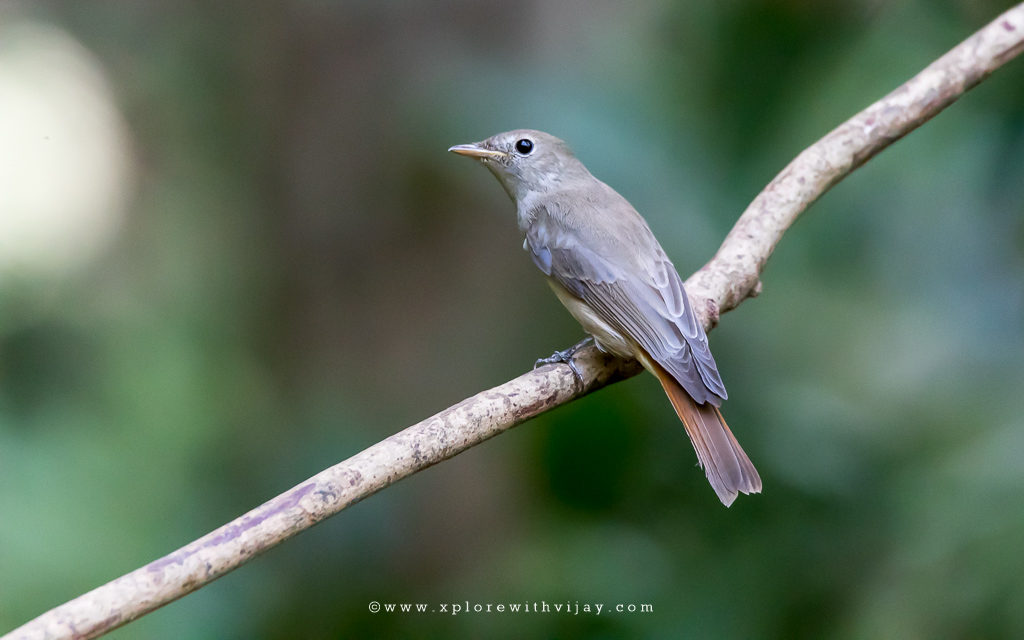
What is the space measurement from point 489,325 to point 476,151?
1.05 m

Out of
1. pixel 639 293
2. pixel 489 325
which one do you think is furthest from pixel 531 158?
pixel 489 325

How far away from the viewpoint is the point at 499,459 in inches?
165

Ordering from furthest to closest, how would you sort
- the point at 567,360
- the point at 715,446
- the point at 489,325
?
1. the point at 489,325
2. the point at 567,360
3. the point at 715,446

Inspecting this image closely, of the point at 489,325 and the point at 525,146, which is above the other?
the point at 525,146

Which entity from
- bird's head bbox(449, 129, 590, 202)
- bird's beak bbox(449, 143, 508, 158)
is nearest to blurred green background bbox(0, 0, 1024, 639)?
bird's head bbox(449, 129, 590, 202)

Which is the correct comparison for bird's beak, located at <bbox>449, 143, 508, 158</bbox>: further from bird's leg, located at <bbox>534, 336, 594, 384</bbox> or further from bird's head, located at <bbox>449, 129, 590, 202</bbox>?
bird's leg, located at <bbox>534, 336, 594, 384</bbox>

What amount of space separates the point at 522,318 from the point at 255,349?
1.26 meters

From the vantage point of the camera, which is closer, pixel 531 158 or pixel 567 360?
pixel 567 360

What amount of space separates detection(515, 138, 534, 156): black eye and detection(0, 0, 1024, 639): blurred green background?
0.16 meters

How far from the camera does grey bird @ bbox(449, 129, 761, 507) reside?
9.24 ft

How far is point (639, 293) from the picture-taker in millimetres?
3086

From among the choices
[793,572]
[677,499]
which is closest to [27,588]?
[677,499]

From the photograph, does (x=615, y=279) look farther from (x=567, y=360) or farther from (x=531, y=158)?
(x=531, y=158)

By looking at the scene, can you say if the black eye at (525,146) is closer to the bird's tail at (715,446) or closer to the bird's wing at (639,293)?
the bird's wing at (639,293)
